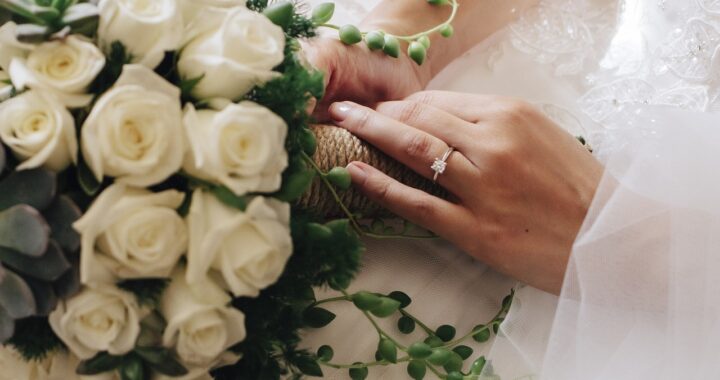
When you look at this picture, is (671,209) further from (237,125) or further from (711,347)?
(237,125)

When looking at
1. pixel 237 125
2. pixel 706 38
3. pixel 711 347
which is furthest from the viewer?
pixel 706 38

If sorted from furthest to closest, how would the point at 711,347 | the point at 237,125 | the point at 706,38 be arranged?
the point at 706,38, the point at 711,347, the point at 237,125

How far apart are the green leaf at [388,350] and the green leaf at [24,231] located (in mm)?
341

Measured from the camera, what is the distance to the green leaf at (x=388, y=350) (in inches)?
25.0

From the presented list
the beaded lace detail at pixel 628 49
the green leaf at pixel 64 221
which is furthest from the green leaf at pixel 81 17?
→ the beaded lace detail at pixel 628 49

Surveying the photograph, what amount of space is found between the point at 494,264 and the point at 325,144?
0.23 meters

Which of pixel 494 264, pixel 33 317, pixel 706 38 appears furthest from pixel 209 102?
pixel 706 38

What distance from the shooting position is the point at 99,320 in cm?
42

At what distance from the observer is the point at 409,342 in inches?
28.1

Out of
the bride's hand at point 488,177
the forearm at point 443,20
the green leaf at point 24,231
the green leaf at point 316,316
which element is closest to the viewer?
the green leaf at point 24,231

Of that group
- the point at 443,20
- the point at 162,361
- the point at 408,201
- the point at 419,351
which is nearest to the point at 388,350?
the point at 419,351

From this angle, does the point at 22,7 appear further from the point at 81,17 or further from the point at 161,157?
the point at 161,157

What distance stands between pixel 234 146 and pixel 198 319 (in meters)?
0.11

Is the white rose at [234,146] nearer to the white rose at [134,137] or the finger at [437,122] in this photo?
the white rose at [134,137]
